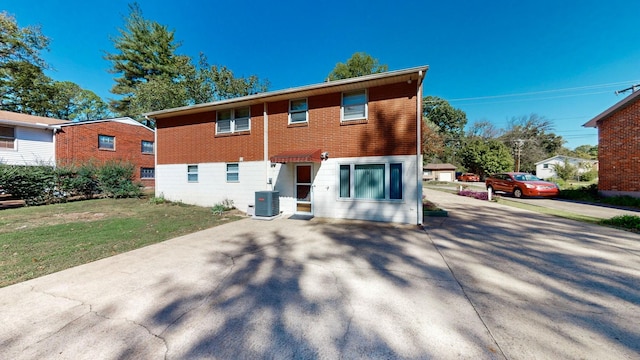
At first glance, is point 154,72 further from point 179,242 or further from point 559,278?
point 559,278

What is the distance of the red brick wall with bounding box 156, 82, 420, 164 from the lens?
8094mm

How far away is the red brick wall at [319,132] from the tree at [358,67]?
71.8ft

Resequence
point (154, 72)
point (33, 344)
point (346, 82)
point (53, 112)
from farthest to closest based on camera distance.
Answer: point (53, 112)
point (154, 72)
point (346, 82)
point (33, 344)

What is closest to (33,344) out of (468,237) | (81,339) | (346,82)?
(81,339)

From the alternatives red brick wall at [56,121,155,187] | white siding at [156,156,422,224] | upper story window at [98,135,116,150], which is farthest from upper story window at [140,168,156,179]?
white siding at [156,156,422,224]

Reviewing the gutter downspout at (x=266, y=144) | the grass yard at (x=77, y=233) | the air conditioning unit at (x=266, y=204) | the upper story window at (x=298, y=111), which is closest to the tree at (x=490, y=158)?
the upper story window at (x=298, y=111)

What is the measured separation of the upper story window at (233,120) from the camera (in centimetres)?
1070

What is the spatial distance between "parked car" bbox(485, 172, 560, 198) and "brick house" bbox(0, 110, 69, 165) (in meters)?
31.9

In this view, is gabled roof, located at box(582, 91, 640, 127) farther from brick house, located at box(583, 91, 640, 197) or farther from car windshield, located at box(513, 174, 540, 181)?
car windshield, located at box(513, 174, 540, 181)

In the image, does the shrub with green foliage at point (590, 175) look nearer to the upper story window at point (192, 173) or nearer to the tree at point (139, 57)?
the upper story window at point (192, 173)

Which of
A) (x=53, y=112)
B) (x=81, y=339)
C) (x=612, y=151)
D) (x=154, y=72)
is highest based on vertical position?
(x=154, y=72)

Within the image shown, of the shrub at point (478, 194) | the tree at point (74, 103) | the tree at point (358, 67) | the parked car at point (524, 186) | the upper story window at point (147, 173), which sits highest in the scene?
the tree at point (358, 67)

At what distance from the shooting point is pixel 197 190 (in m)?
11.9

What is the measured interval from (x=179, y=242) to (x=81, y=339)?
371 centimetres
